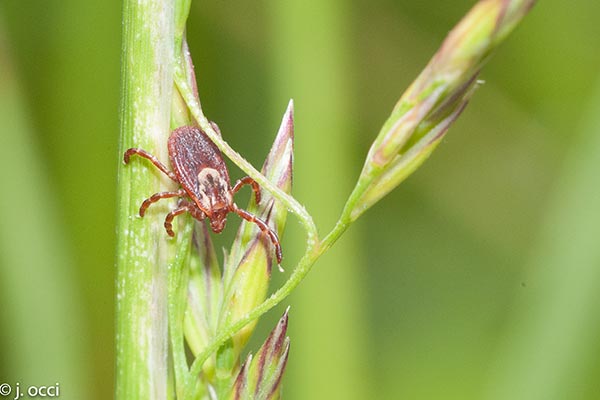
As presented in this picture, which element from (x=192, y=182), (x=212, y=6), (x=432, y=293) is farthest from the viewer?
(x=432, y=293)

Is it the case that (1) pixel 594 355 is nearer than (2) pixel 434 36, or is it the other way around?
(1) pixel 594 355

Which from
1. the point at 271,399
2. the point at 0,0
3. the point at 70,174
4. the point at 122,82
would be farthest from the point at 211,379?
the point at 0,0

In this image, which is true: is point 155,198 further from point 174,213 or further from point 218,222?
point 218,222

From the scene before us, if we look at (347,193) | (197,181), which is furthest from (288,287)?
(347,193)

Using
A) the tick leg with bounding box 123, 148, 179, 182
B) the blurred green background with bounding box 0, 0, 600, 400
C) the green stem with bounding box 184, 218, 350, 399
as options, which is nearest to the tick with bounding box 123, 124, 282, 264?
the tick leg with bounding box 123, 148, 179, 182

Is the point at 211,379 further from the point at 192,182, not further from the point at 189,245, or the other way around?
the point at 192,182

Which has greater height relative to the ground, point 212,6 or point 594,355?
point 212,6

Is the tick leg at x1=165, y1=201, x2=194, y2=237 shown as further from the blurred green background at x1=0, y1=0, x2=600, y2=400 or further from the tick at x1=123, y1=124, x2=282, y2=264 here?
the blurred green background at x1=0, y1=0, x2=600, y2=400

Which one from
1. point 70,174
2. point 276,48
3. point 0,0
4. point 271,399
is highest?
point 0,0
